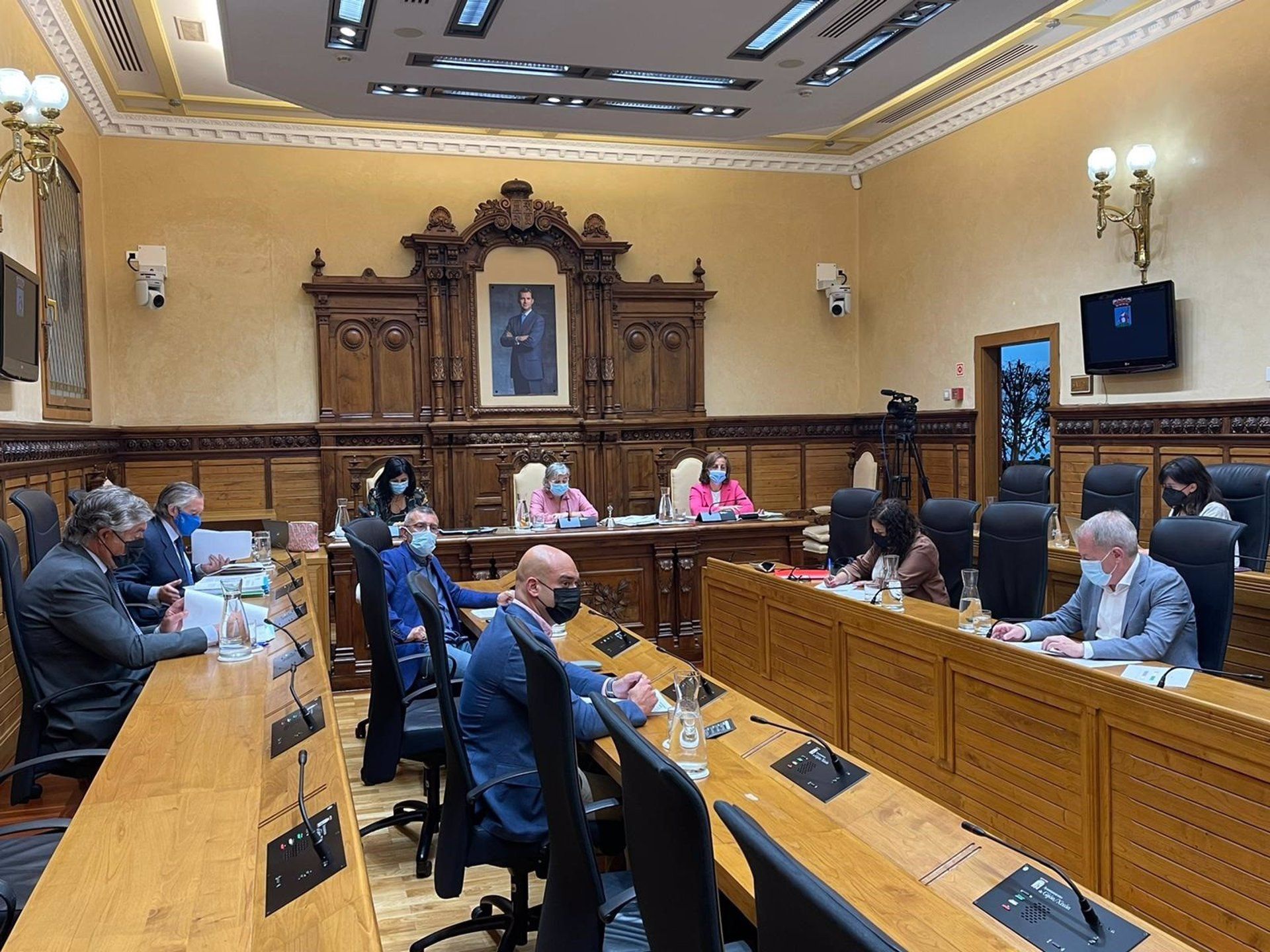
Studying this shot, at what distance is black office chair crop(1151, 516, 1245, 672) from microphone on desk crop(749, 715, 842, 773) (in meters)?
1.93

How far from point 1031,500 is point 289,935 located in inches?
247

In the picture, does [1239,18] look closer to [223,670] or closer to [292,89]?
[292,89]

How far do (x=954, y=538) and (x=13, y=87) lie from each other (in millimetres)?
5148

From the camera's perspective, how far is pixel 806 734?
2.49 meters

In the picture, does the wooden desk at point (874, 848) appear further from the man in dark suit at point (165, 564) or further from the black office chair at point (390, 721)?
the man in dark suit at point (165, 564)

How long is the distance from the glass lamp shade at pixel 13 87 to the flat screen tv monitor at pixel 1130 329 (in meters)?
7.17

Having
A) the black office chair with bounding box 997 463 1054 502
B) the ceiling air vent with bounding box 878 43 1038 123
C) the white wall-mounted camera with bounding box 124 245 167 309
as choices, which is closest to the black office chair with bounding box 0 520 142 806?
the black office chair with bounding box 997 463 1054 502

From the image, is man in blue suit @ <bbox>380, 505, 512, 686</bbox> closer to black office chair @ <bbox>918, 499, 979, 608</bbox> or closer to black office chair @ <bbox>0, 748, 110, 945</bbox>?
black office chair @ <bbox>0, 748, 110, 945</bbox>

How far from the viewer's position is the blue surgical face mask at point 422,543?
4539 millimetres

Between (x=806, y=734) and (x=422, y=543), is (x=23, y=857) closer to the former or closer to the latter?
(x=806, y=734)

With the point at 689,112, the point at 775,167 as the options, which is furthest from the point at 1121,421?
the point at 775,167

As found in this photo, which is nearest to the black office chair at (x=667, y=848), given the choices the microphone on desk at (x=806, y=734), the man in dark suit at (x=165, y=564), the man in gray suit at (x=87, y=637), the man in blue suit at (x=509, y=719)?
the microphone on desk at (x=806, y=734)

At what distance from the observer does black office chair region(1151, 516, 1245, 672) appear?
353cm

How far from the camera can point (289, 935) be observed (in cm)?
142
